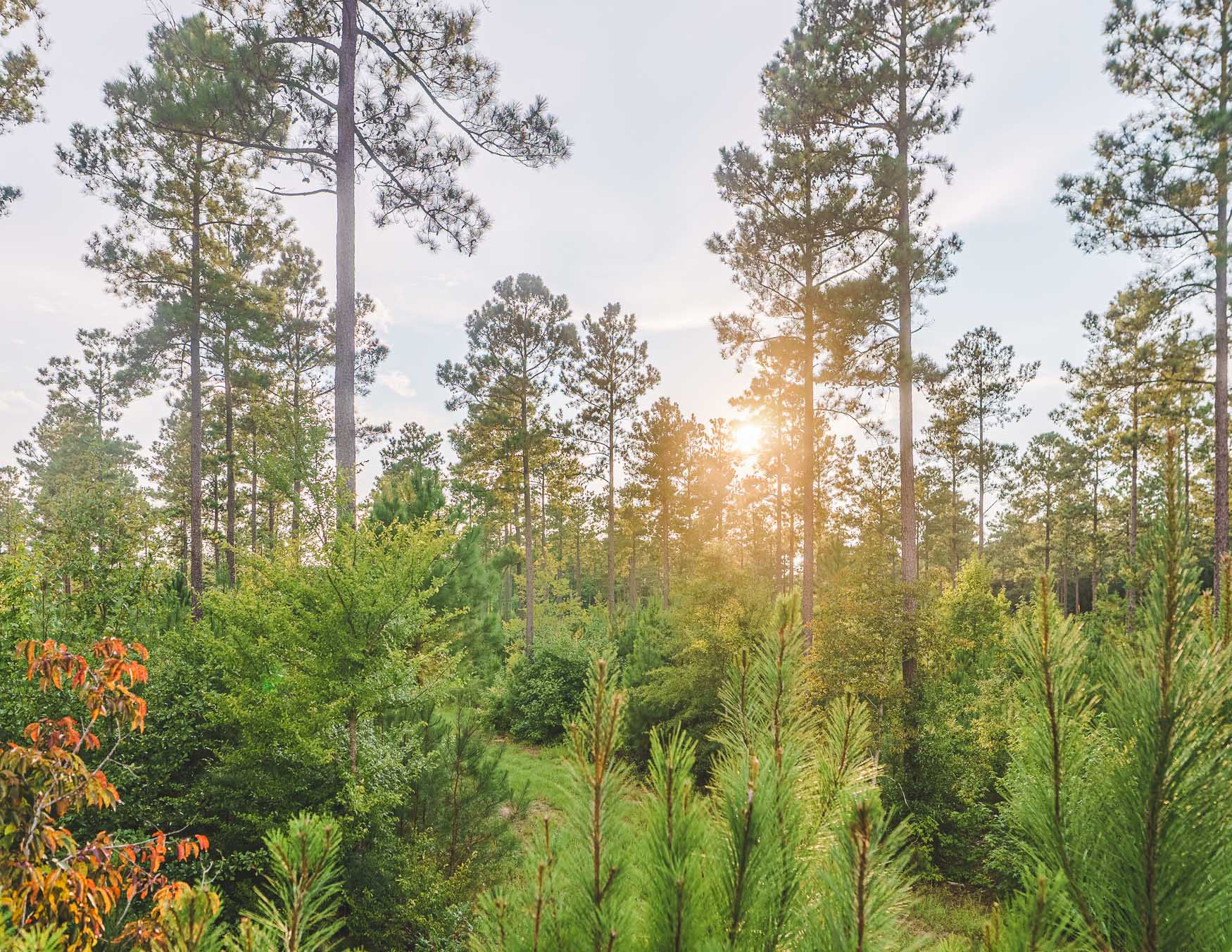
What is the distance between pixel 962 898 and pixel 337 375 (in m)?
9.87

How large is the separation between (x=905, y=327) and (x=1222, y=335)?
248 inches

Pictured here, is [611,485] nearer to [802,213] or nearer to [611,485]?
[611,485]

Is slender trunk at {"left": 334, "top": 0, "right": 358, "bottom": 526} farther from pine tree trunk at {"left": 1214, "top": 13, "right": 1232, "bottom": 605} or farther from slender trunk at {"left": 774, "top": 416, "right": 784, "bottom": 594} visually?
pine tree trunk at {"left": 1214, "top": 13, "right": 1232, "bottom": 605}

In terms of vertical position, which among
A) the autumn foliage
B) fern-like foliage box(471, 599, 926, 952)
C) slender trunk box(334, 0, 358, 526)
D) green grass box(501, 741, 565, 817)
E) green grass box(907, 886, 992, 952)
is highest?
slender trunk box(334, 0, 358, 526)

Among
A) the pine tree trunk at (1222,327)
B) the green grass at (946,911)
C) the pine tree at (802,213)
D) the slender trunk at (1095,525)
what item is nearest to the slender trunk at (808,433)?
the pine tree at (802,213)

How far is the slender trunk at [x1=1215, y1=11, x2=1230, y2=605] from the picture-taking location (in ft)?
31.7

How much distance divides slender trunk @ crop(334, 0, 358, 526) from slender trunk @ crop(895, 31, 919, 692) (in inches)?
329

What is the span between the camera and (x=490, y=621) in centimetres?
1282

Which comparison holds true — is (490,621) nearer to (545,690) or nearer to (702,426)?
(545,690)

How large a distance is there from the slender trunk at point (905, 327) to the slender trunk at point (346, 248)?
8.37 m

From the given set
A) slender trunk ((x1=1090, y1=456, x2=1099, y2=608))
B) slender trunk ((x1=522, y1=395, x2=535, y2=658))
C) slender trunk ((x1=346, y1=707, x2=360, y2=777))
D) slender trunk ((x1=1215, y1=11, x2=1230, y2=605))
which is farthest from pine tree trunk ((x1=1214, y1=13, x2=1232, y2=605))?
slender trunk ((x1=1090, y1=456, x2=1099, y2=608))

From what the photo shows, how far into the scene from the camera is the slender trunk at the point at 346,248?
6.93 m

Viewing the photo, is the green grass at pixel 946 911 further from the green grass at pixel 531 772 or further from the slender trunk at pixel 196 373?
the slender trunk at pixel 196 373

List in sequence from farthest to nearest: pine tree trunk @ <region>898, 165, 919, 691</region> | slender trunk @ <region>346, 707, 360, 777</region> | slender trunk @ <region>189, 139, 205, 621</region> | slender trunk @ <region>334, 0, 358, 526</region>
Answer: slender trunk @ <region>189, 139, 205, 621</region>
pine tree trunk @ <region>898, 165, 919, 691</region>
slender trunk @ <region>334, 0, 358, 526</region>
slender trunk @ <region>346, 707, 360, 777</region>
